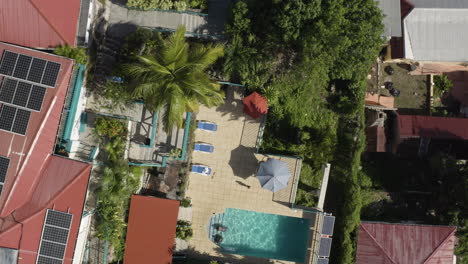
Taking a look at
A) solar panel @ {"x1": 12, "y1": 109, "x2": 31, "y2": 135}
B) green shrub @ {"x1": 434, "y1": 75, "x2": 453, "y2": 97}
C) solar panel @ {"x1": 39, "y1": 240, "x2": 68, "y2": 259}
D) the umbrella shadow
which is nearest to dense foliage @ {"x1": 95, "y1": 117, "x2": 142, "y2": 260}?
solar panel @ {"x1": 39, "y1": 240, "x2": 68, "y2": 259}

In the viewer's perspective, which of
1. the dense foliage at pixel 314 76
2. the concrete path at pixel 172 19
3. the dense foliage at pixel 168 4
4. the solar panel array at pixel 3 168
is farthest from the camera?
the concrete path at pixel 172 19

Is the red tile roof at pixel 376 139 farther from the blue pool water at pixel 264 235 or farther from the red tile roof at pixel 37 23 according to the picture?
the red tile roof at pixel 37 23

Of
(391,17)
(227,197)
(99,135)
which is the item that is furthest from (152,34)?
(391,17)

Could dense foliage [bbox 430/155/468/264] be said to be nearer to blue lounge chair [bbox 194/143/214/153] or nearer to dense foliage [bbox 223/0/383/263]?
dense foliage [bbox 223/0/383/263]

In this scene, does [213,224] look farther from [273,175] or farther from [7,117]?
[7,117]

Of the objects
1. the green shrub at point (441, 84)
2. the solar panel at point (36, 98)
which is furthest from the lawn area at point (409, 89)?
the solar panel at point (36, 98)

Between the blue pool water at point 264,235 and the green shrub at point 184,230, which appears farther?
the blue pool water at point 264,235
